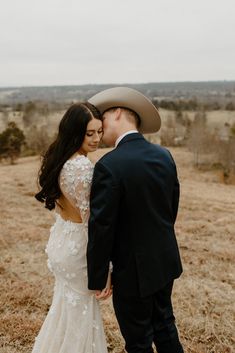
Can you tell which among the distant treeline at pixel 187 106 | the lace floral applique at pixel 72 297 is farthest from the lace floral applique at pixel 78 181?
the distant treeline at pixel 187 106

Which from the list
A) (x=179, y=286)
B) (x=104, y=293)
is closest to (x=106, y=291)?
(x=104, y=293)

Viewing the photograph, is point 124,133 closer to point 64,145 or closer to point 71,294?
point 64,145

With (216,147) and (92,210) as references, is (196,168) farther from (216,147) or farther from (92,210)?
(92,210)

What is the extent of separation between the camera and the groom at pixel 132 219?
2.38 metres

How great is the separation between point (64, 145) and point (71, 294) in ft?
3.36

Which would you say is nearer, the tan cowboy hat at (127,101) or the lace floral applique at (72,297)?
the tan cowboy hat at (127,101)

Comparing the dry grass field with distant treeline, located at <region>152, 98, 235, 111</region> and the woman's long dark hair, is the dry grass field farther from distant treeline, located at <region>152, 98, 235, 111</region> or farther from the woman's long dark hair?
distant treeline, located at <region>152, 98, 235, 111</region>

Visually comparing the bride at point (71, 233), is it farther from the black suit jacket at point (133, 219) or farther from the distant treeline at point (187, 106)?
the distant treeline at point (187, 106)

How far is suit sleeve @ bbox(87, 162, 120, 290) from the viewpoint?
2.34m

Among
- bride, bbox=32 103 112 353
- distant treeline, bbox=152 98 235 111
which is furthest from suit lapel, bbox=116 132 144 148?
distant treeline, bbox=152 98 235 111

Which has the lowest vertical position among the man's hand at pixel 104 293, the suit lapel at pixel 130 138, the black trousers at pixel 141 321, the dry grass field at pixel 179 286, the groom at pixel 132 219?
the dry grass field at pixel 179 286

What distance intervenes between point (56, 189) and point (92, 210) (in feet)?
1.34

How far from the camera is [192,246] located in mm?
7168

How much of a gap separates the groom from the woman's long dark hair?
0.13 metres
